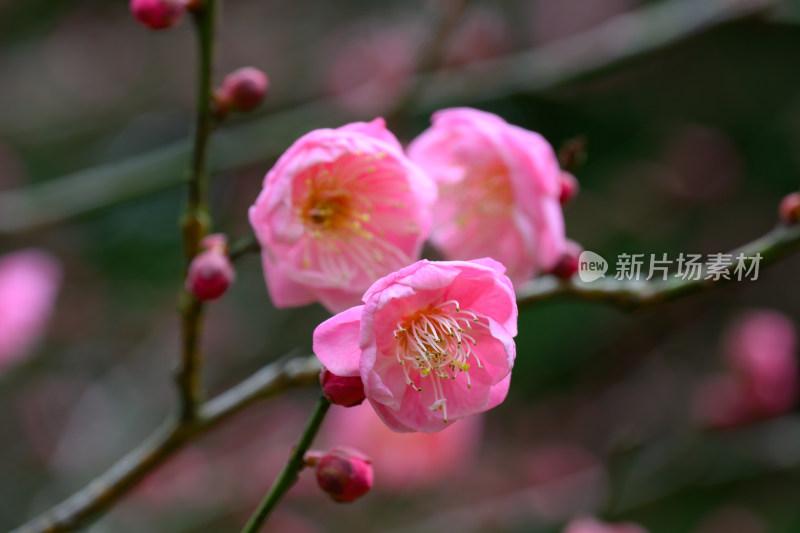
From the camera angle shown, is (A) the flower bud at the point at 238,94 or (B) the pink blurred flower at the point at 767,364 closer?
(A) the flower bud at the point at 238,94

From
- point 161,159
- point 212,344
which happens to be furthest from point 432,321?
point 212,344

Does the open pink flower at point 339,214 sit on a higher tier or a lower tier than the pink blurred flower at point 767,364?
higher

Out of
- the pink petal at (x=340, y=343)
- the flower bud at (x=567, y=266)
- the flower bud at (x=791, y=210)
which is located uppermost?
the flower bud at (x=791, y=210)

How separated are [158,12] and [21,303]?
4.90 ft

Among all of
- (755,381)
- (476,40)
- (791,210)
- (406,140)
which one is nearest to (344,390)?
(791,210)

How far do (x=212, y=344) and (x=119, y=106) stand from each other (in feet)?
4.92

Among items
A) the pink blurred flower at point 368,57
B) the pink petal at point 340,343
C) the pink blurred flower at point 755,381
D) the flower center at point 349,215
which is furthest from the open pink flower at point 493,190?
the pink blurred flower at point 368,57

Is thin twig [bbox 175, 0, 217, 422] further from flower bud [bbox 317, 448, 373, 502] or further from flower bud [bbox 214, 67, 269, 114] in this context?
flower bud [bbox 317, 448, 373, 502]

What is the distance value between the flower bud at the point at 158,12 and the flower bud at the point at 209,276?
0.95 feet

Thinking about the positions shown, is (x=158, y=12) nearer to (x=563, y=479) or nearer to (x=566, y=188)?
(x=566, y=188)

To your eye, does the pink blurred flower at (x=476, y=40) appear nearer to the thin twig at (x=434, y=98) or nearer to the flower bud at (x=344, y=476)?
the thin twig at (x=434, y=98)

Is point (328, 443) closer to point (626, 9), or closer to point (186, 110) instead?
point (186, 110)

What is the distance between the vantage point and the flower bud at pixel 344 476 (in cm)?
78

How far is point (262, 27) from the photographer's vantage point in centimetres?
420
